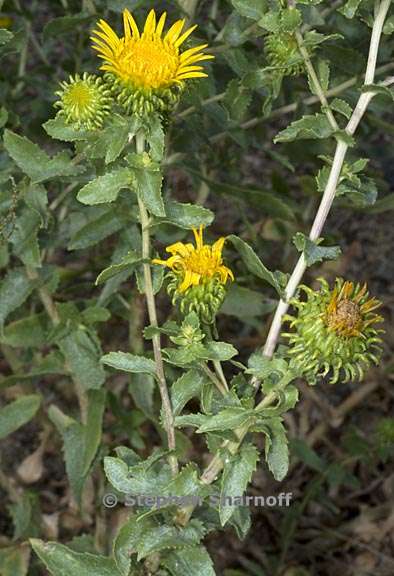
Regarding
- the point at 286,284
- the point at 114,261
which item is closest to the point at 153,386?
the point at 114,261

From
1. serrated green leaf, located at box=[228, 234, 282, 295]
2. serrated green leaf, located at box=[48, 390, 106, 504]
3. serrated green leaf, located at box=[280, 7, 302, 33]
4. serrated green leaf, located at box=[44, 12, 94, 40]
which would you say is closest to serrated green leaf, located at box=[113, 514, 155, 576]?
serrated green leaf, located at box=[228, 234, 282, 295]

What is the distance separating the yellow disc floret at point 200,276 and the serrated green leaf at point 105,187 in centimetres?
11

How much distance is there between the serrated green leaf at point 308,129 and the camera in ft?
4.31

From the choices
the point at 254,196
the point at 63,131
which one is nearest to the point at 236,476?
the point at 63,131

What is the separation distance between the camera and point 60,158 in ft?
5.13

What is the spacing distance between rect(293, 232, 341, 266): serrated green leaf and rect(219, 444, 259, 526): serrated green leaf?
270mm

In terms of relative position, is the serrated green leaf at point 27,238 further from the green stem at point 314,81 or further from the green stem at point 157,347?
the green stem at point 314,81

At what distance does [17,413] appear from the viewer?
6.51 ft

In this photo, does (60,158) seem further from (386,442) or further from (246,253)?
(386,442)

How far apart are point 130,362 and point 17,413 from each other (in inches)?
28.1

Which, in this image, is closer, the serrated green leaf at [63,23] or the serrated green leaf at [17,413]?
the serrated green leaf at [63,23]

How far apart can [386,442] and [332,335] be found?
0.98 m

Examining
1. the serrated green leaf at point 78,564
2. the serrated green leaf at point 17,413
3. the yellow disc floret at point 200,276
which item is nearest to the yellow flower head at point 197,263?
the yellow disc floret at point 200,276

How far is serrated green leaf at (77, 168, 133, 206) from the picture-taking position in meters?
1.30
